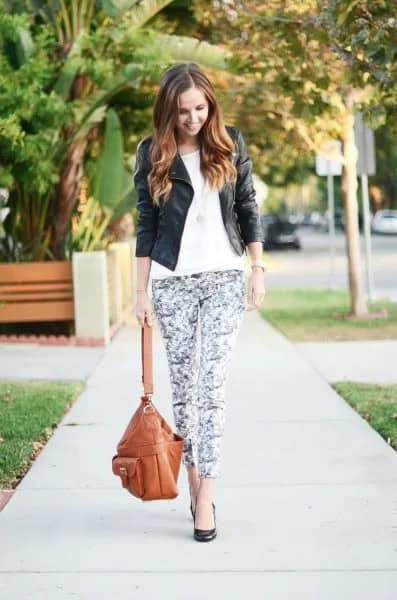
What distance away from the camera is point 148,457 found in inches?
195

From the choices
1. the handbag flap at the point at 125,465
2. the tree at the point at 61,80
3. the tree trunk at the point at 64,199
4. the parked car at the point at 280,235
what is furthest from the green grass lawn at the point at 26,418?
the parked car at the point at 280,235

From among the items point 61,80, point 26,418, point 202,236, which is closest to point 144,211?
point 202,236

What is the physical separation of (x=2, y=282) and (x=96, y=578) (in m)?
9.50

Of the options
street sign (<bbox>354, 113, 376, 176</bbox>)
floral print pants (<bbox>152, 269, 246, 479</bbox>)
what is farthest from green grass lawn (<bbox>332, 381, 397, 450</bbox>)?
street sign (<bbox>354, 113, 376, 176</bbox>)

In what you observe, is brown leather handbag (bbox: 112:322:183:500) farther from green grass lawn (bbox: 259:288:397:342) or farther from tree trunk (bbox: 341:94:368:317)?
tree trunk (bbox: 341:94:368:317)

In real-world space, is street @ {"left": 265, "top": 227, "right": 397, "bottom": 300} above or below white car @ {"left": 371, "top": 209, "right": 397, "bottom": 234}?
above

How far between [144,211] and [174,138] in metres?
0.34

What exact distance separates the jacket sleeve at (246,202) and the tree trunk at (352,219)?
35.8 feet

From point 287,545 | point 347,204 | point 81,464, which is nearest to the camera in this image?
point 287,545

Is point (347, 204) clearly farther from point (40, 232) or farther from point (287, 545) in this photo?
point (287, 545)

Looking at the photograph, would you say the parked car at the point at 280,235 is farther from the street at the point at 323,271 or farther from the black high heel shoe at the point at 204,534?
the black high heel shoe at the point at 204,534

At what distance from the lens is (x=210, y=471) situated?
5.10 meters

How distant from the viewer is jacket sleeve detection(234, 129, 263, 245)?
16.9ft

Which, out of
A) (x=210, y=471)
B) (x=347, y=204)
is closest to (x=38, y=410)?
(x=210, y=471)
